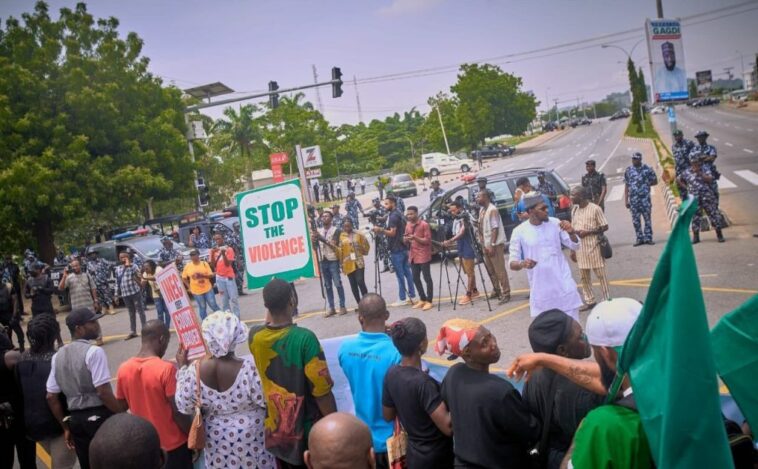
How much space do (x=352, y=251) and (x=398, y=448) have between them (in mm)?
7461

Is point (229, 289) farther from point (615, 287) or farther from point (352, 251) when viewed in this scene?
point (615, 287)

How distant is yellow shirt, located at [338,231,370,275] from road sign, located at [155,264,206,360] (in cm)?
543

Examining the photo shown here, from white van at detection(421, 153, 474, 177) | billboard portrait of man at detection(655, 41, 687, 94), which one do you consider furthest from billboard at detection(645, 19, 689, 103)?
white van at detection(421, 153, 474, 177)

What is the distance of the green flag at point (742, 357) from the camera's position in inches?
89.8

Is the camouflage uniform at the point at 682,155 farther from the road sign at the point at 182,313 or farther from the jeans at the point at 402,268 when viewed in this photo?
the road sign at the point at 182,313

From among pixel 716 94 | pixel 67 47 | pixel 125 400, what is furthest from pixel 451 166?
pixel 716 94

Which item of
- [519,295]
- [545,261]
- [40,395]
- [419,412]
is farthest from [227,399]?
[519,295]

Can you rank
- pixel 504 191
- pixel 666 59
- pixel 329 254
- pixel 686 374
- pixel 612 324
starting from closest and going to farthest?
1. pixel 686 374
2. pixel 612 324
3. pixel 329 254
4. pixel 504 191
5. pixel 666 59

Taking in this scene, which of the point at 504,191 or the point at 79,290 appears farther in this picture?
the point at 504,191

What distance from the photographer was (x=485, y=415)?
10.2 ft

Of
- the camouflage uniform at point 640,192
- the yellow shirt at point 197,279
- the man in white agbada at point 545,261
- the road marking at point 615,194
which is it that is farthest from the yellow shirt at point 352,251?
the road marking at point 615,194

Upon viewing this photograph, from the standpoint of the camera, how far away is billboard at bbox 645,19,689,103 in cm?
1750

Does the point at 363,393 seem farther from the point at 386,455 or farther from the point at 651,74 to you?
the point at 651,74

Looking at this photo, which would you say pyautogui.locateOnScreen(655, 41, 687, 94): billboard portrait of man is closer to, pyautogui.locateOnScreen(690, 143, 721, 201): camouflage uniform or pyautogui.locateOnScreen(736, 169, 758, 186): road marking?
pyautogui.locateOnScreen(736, 169, 758, 186): road marking
